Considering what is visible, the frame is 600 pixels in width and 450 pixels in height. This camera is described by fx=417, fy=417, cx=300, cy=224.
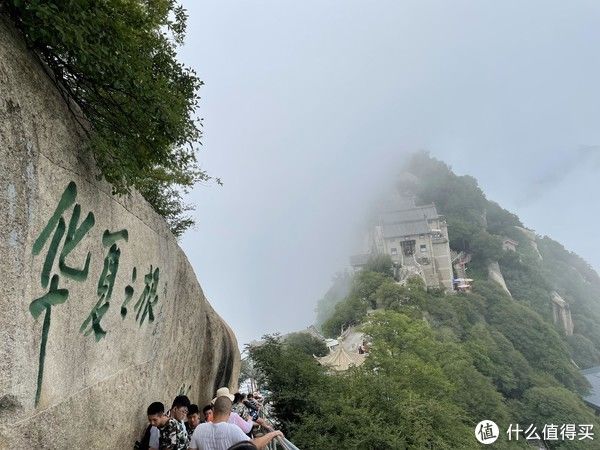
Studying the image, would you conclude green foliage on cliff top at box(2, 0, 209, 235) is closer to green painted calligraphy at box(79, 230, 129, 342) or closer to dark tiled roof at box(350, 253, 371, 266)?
green painted calligraphy at box(79, 230, 129, 342)

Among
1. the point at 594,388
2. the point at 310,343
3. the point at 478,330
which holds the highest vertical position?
the point at 478,330

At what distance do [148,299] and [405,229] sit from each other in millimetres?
52625

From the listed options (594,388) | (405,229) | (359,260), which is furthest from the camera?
(359,260)

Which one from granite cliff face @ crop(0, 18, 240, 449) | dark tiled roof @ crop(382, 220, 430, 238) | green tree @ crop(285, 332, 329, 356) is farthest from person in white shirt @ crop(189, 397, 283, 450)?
dark tiled roof @ crop(382, 220, 430, 238)

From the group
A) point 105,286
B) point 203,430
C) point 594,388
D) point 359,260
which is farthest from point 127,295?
point 359,260

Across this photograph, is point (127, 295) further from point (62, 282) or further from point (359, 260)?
point (359, 260)

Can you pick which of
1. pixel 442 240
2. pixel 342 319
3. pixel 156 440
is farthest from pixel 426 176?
pixel 156 440

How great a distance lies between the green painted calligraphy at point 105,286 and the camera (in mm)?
3449

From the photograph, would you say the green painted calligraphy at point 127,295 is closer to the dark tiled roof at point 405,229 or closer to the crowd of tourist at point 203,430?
the crowd of tourist at point 203,430

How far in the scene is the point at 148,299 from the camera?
4.98m

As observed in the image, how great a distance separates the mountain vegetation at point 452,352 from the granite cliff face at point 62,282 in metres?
8.32

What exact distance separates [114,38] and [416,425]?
12145 millimetres

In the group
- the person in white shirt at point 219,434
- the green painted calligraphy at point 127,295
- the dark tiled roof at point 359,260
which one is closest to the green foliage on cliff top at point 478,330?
the dark tiled roof at point 359,260

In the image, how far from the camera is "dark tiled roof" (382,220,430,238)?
54250mm
